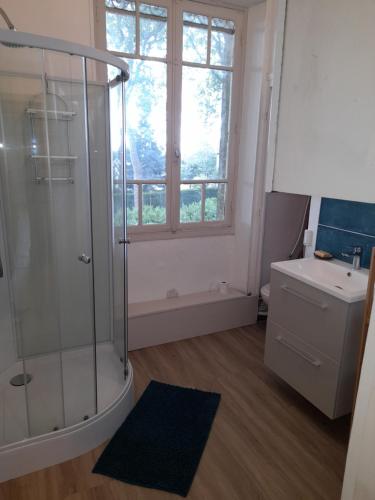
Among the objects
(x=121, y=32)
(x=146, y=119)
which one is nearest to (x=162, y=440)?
(x=146, y=119)

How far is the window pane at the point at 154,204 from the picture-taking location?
9.77 feet

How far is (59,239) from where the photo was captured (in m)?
2.31

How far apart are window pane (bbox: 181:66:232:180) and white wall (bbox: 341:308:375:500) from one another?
2.48 m

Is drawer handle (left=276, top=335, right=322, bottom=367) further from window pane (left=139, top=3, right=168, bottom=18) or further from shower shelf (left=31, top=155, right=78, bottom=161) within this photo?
window pane (left=139, top=3, right=168, bottom=18)

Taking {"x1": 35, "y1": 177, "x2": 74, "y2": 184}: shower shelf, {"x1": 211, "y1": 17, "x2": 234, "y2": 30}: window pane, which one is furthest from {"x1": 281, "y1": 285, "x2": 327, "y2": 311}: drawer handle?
{"x1": 211, "y1": 17, "x2": 234, "y2": 30}: window pane

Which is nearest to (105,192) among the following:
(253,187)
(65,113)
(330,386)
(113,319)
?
(65,113)

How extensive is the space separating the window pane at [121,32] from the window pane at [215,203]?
1254 mm

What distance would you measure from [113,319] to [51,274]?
0.56 metres

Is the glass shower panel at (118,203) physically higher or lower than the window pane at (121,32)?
lower

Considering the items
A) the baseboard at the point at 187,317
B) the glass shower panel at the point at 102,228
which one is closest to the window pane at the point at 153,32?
the glass shower panel at the point at 102,228

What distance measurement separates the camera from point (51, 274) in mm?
2342

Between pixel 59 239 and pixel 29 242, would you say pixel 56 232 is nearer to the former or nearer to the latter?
pixel 59 239

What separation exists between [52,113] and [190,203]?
1387mm

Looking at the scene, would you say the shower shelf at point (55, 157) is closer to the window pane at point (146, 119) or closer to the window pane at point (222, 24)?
the window pane at point (146, 119)
